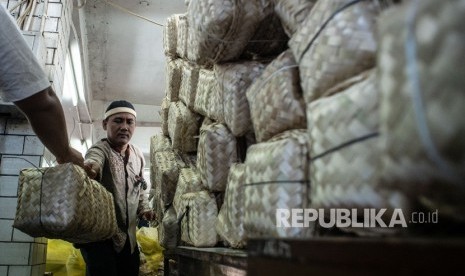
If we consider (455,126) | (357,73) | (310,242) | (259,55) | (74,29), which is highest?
(74,29)

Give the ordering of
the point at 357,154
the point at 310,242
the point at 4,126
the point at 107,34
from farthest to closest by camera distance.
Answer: the point at 107,34 < the point at 4,126 < the point at 357,154 < the point at 310,242

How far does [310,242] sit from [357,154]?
0.88 ft

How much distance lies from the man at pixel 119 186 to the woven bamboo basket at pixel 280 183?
61.2 inches

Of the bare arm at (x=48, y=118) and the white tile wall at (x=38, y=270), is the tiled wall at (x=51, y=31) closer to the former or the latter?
the bare arm at (x=48, y=118)

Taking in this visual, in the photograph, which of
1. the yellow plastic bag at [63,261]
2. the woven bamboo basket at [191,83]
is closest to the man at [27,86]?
the woven bamboo basket at [191,83]

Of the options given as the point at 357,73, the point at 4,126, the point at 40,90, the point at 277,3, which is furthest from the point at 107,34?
the point at 357,73

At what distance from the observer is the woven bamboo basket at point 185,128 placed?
2740mm

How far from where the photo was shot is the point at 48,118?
182 centimetres

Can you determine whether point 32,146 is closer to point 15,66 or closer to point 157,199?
point 15,66

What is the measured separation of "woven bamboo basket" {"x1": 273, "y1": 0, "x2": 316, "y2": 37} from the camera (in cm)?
119

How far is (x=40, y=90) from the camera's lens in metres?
1.71

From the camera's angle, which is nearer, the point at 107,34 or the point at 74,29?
the point at 74,29

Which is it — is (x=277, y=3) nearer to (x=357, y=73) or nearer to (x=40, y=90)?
(x=357, y=73)

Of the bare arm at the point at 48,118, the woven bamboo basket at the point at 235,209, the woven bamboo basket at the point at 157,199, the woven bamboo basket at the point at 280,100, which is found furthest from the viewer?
the woven bamboo basket at the point at 157,199
